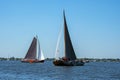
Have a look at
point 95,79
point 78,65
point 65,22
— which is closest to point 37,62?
point 78,65

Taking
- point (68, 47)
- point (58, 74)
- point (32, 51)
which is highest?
point (32, 51)

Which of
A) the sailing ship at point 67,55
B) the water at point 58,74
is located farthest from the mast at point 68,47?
the water at point 58,74

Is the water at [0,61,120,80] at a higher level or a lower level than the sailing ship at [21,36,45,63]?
lower

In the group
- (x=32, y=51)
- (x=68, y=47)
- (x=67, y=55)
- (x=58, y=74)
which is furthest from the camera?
(x=32, y=51)

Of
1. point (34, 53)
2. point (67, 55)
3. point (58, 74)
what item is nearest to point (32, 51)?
point (34, 53)

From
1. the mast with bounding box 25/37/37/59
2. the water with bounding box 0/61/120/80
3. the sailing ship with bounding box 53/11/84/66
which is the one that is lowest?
the water with bounding box 0/61/120/80

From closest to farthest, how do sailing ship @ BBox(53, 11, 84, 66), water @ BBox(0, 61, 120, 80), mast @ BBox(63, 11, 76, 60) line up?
water @ BBox(0, 61, 120, 80)
sailing ship @ BBox(53, 11, 84, 66)
mast @ BBox(63, 11, 76, 60)

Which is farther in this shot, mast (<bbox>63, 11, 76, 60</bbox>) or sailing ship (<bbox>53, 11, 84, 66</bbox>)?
mast (<bbox>63, 11, 76, 60</bbox>)

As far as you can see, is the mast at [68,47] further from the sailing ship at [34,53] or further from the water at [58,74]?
the sailing ship at [34,53]

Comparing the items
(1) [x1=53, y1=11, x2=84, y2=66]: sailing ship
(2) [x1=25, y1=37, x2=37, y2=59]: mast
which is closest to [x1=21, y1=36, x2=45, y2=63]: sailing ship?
(2) [x1=25, y1=37, x2=37, y2=59]: mast

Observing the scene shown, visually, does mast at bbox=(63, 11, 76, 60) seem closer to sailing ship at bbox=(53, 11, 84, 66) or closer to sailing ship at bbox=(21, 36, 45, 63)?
sailing ship at bbox=(53, 11, 84, 66)

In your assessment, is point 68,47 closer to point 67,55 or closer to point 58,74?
point 67,55

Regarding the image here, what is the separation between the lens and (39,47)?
160 meters

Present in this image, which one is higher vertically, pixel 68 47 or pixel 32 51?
pixel 32 51
